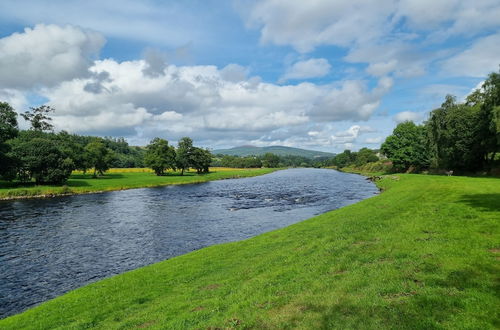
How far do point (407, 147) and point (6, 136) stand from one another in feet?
420

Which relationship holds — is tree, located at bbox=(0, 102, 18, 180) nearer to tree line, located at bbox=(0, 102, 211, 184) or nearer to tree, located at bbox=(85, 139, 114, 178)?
tree line, located at bbox=(0, 102, 211, 184)

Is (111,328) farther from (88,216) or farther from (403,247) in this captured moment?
(88,216)

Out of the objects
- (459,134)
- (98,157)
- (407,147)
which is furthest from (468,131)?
(98,157)

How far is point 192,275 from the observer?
18562 millimetres

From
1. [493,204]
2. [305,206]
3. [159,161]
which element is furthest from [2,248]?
[159,161]

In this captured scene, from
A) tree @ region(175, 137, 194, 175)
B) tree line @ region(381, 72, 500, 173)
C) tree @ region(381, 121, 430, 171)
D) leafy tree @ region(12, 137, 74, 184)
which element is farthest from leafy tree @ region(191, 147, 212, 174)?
tree line @ region(381, 72, 500, 173)

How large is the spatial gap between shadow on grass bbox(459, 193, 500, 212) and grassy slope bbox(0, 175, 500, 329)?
27cm

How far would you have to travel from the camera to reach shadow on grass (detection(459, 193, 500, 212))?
21.5 metres

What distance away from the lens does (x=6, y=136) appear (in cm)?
8406

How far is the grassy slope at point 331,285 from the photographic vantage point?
906 cm

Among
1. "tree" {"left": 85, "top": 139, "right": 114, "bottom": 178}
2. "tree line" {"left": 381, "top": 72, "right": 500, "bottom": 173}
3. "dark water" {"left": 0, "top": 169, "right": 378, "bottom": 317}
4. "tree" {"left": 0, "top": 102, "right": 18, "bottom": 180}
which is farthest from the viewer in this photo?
"tree" {"left": 85, "top": 139, "right": 114, "bottom": 178}

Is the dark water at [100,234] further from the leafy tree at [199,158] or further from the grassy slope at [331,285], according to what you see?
the leafy tree at [199,158]

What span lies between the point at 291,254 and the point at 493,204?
17.0 m

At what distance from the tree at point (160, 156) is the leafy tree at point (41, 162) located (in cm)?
5010
